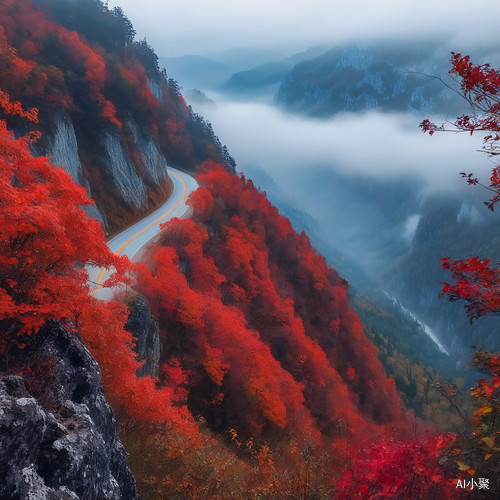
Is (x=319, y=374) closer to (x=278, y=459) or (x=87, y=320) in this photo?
(x=278, y=459)

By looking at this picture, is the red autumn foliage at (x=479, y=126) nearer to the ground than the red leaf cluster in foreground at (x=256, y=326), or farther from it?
farther from it

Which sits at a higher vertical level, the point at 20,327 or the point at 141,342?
the point at 20,327

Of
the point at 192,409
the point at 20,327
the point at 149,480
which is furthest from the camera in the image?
the point at 192,409

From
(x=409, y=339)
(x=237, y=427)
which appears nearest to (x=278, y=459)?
(x=237, y=427)

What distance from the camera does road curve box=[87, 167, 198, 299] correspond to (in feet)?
85.9

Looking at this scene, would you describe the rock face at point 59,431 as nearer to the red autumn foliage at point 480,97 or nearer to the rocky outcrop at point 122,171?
the red autumn foliage at point 480,97

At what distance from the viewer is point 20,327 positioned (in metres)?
9.23

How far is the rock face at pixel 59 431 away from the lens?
19.6 feet

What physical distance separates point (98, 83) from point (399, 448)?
52.1 m

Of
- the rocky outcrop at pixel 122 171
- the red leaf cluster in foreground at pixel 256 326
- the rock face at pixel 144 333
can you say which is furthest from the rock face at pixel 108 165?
the rock face at pixel 144 333

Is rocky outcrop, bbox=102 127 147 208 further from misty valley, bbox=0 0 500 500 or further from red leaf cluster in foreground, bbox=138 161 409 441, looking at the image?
red leaf cluster in foreground, bbox=138 161 409 441

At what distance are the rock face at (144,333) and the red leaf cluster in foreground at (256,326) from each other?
3.65 m

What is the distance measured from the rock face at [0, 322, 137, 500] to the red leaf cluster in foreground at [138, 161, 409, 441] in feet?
30.3

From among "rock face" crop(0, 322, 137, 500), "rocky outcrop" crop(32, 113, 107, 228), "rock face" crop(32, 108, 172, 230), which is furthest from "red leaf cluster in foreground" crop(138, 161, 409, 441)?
"rocky outcrop" crop(32, 113, 107, 228)
